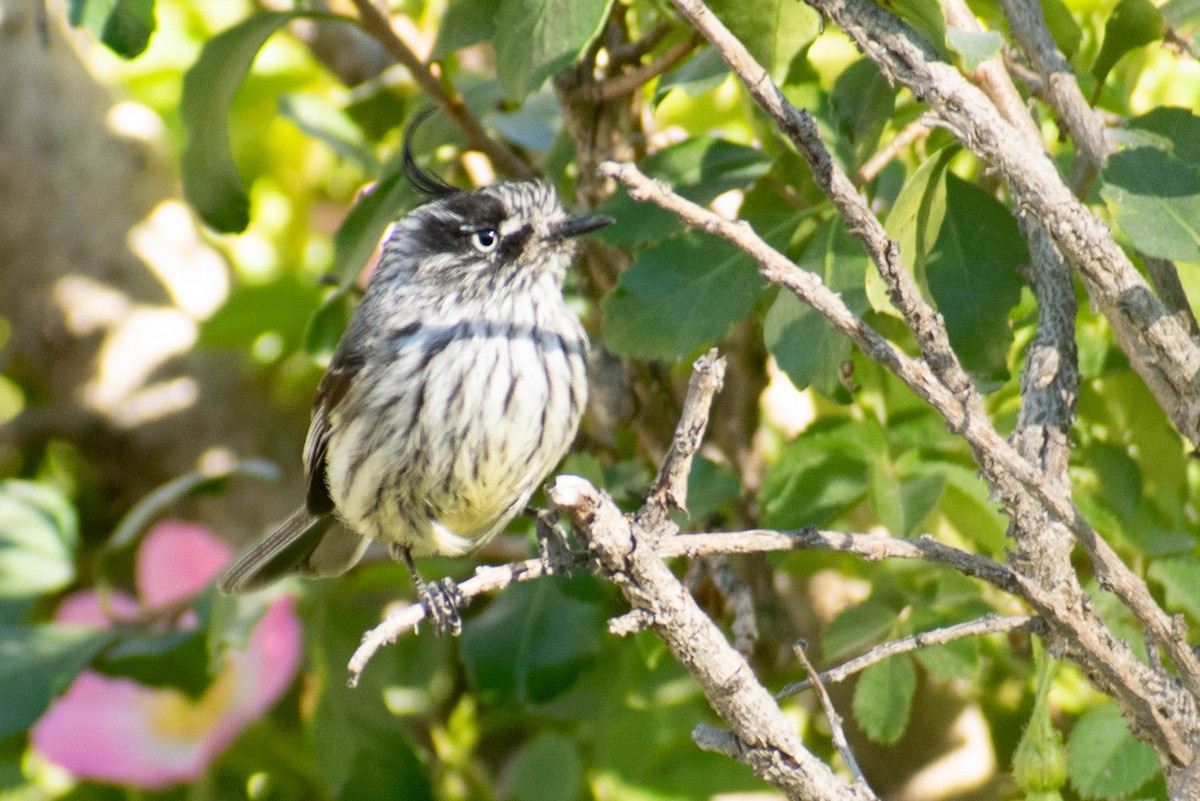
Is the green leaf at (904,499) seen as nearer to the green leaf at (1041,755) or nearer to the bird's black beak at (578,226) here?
the green leaf at (1041,755)

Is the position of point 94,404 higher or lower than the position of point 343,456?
lower

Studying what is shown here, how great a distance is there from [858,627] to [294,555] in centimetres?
142


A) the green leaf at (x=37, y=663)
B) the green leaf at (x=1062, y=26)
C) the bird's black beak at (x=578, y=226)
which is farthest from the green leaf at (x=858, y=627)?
the green leaf at (x=37, y=663)

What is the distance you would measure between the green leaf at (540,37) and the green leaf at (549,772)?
1451 mm

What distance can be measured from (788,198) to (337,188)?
2.09 metres

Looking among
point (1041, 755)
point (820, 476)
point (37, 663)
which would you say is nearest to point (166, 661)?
point (37, 663)

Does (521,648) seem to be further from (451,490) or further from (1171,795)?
(1171,795)

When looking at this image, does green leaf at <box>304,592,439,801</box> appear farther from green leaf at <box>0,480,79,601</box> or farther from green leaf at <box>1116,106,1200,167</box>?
green leaf at <box>1116,106,1200,167</box>

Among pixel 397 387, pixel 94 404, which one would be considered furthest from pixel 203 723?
pixel 94 404

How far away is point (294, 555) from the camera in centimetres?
308

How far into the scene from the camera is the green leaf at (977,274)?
1.85 meters

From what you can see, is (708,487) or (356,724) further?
(356,724)

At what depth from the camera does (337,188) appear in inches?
159

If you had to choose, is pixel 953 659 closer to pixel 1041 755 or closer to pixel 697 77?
pixel 1041 755
